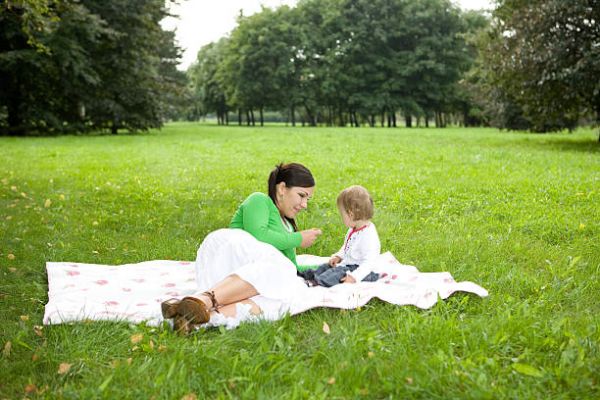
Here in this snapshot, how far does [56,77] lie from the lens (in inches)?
1032

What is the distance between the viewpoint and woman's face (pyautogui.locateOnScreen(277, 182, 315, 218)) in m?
4.70

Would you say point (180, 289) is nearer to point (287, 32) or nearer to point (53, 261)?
point (53, 261)

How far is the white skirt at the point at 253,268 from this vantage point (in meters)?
4.18

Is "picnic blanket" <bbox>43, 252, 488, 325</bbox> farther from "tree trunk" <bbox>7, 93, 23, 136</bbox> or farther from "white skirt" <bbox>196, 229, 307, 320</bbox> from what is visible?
"tree trunk" <bbox>7, 93, 23, 136</bbox>

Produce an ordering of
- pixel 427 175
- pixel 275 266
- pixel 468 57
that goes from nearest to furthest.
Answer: pixel 275 266
pixel 427 175
pixel 468 57

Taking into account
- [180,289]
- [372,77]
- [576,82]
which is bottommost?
[180,289]

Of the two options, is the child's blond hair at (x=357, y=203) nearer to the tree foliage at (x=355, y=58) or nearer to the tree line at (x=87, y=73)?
the tree line at (x=87, y=73)

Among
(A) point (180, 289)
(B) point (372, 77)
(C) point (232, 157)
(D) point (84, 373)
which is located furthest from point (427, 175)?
(B) point (372, 77)

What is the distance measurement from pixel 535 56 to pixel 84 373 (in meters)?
17.7

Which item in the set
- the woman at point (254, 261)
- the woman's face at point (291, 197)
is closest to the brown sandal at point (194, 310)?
the woman at point (254, 261)

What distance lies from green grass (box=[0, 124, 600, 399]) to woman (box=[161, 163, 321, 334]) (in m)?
0.19

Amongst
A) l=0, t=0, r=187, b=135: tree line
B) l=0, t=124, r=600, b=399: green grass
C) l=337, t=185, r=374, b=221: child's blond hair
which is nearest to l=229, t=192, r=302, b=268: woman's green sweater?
l=337, t=185, r=374, b=221: child's blond hair

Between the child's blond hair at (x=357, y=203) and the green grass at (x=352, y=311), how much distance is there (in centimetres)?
91

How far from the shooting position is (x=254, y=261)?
427 centimetres
